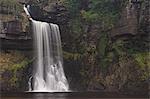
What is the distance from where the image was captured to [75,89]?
123 ft

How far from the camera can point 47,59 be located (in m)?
38.1

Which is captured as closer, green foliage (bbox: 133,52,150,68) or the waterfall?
green foliage (bbox: 133,52,150,68)

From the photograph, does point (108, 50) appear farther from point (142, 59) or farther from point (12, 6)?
point (12, 6)

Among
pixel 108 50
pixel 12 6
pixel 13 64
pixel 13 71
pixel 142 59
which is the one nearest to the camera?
pixel 142 59

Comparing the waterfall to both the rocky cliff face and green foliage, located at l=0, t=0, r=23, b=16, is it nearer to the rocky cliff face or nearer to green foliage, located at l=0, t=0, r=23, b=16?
the rocky cliff face

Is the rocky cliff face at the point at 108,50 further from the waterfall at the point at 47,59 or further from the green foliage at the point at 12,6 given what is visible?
the green foliage at the point at 12,6

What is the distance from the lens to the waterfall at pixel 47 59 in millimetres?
37031

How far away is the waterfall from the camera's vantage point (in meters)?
37.0

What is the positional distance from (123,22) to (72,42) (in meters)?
5.82

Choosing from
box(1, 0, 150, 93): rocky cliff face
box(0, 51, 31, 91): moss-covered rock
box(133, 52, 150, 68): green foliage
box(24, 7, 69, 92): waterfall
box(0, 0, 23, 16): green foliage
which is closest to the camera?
box(133, 52, 150, 68): green foliage

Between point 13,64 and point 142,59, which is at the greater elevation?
point 142,59

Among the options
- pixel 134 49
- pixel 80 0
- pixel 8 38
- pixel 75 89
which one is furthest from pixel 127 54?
pixel 8 38

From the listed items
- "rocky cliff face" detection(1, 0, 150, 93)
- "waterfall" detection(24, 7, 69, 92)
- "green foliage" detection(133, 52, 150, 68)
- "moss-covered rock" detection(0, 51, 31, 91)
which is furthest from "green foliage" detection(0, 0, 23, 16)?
"green foliage" detection(133, 52, 150, 68)

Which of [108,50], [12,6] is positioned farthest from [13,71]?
[108,50]
